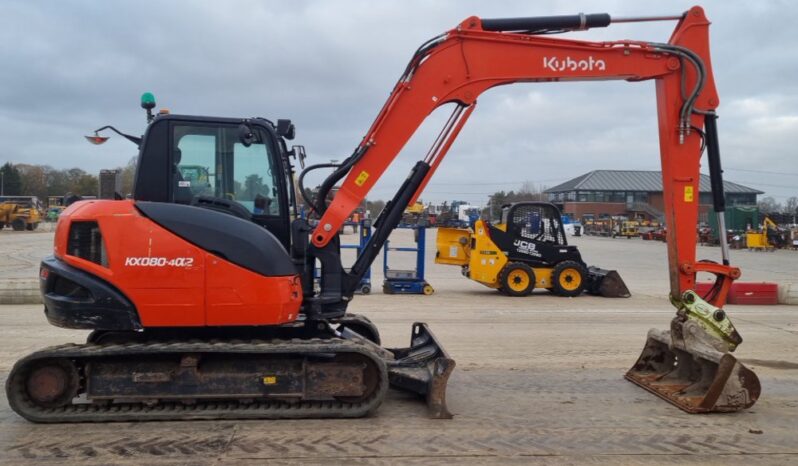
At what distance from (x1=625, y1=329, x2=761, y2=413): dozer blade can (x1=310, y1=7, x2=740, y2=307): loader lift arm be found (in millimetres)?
682

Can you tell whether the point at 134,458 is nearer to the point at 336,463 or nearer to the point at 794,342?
the point at 336,463

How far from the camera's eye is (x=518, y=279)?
1518 centimetres

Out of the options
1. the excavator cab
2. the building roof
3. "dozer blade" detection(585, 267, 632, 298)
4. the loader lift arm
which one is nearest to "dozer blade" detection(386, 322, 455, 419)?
the loader lift arm

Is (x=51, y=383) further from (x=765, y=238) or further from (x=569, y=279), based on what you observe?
(x=765, y=238)

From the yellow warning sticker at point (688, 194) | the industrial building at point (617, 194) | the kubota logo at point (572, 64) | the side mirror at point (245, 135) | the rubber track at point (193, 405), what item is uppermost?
the industrial building at point (617, 194)

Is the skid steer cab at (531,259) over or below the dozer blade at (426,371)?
over

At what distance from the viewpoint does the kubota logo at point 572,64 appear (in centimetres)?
601

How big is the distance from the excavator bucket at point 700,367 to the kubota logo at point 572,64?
93.9 inches

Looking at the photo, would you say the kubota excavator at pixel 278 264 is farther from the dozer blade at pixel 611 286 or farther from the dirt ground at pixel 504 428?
the dozer blade at pixel 611 286

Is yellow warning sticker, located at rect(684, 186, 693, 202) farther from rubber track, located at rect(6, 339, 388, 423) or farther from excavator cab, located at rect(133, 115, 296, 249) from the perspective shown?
excavator cab, located at rect(133, 115, 296, 249)

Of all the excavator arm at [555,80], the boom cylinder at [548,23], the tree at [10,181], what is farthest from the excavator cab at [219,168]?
the tree at [10,181]

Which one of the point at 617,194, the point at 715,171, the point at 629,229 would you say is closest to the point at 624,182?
the point at 617,194

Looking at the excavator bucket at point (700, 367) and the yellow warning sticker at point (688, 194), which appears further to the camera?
the yellow warning sticker at point (688, 194)

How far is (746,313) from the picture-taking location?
1249cm
